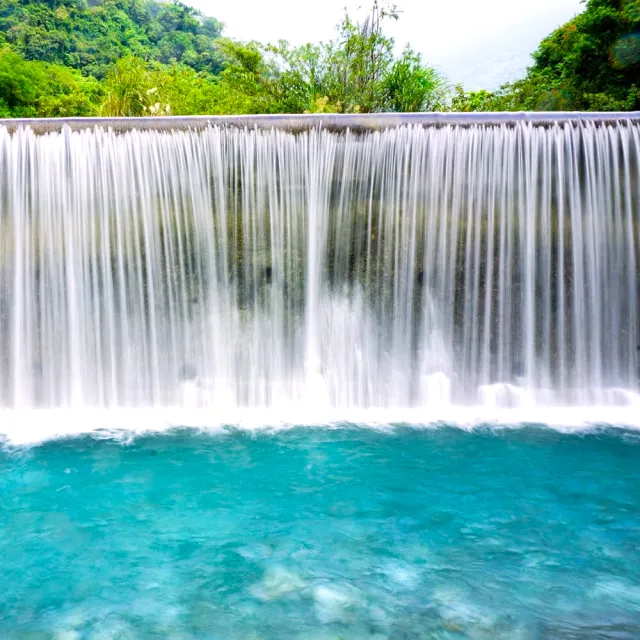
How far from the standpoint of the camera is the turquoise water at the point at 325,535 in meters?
4.62

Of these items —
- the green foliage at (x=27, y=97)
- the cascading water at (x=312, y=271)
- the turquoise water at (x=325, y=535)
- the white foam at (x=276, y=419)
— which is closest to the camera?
the turquoise water at (x=325, y=535)

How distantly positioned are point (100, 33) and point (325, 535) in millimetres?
56975

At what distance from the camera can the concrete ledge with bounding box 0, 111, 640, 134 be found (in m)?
7.68

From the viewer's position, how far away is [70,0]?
55812mm

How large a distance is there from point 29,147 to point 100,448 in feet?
12.1

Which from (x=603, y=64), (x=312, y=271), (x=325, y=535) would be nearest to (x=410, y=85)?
(x=603, y=64)

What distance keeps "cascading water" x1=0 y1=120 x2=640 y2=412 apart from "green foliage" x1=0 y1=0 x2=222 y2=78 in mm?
40111

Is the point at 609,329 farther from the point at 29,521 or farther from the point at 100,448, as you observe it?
the point at 29,521

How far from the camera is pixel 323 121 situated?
7.78 meters

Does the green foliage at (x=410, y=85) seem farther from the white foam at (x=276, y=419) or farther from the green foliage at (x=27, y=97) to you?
the green foliage at (x=27, y=97)

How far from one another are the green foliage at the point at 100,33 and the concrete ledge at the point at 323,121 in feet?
130

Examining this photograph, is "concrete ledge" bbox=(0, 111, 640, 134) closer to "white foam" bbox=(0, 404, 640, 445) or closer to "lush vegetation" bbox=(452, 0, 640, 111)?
"white foam" bbox=(0, 404, 640, 445)

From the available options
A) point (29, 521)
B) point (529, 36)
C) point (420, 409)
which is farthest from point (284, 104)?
point (529, 36)

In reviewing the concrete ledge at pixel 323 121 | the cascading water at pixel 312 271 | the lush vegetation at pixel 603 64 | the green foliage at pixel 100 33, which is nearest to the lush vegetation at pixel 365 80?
the lush vegetation at pixel 603 64
